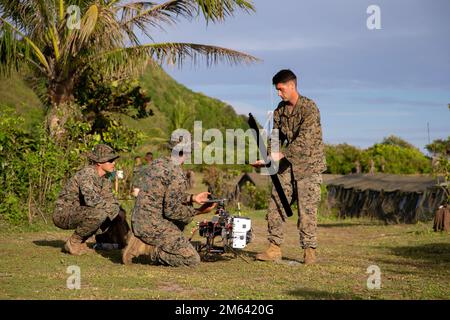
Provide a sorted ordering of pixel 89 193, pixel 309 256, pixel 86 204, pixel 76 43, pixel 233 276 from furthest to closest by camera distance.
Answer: pixel 76 43 < pixel 86 204 < pixel 89 193 < pixel 309 256 < pixel 233 276

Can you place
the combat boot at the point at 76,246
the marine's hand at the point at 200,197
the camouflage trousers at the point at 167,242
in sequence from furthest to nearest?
the combat boot at the point at 76,246, the camouflage trousers at the point at 167,242, the marine's hand at the point at 200,197

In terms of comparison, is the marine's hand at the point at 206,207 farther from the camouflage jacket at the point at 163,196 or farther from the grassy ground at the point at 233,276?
the grassy ground at the point at 233,276

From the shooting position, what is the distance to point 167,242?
30.7 ft

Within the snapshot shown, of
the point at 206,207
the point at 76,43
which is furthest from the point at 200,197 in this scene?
the point at 76,43

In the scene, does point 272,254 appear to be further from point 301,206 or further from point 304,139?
point 304,139

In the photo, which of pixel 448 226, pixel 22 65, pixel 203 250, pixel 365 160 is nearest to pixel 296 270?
pixel 203 250

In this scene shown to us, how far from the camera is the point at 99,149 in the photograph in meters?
10.8

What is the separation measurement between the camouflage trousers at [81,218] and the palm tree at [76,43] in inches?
232

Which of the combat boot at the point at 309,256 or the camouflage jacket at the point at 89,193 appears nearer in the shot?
the combat boot at the point at 309,256

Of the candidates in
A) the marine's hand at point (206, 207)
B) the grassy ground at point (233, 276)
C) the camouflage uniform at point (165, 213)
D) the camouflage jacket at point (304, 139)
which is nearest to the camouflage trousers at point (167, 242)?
the camouflage uniform at point (165, 213)

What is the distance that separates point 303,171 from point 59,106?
8.74 metres

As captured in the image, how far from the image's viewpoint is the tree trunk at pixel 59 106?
16531 mm

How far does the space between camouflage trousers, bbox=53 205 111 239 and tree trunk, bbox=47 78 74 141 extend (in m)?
5.80
